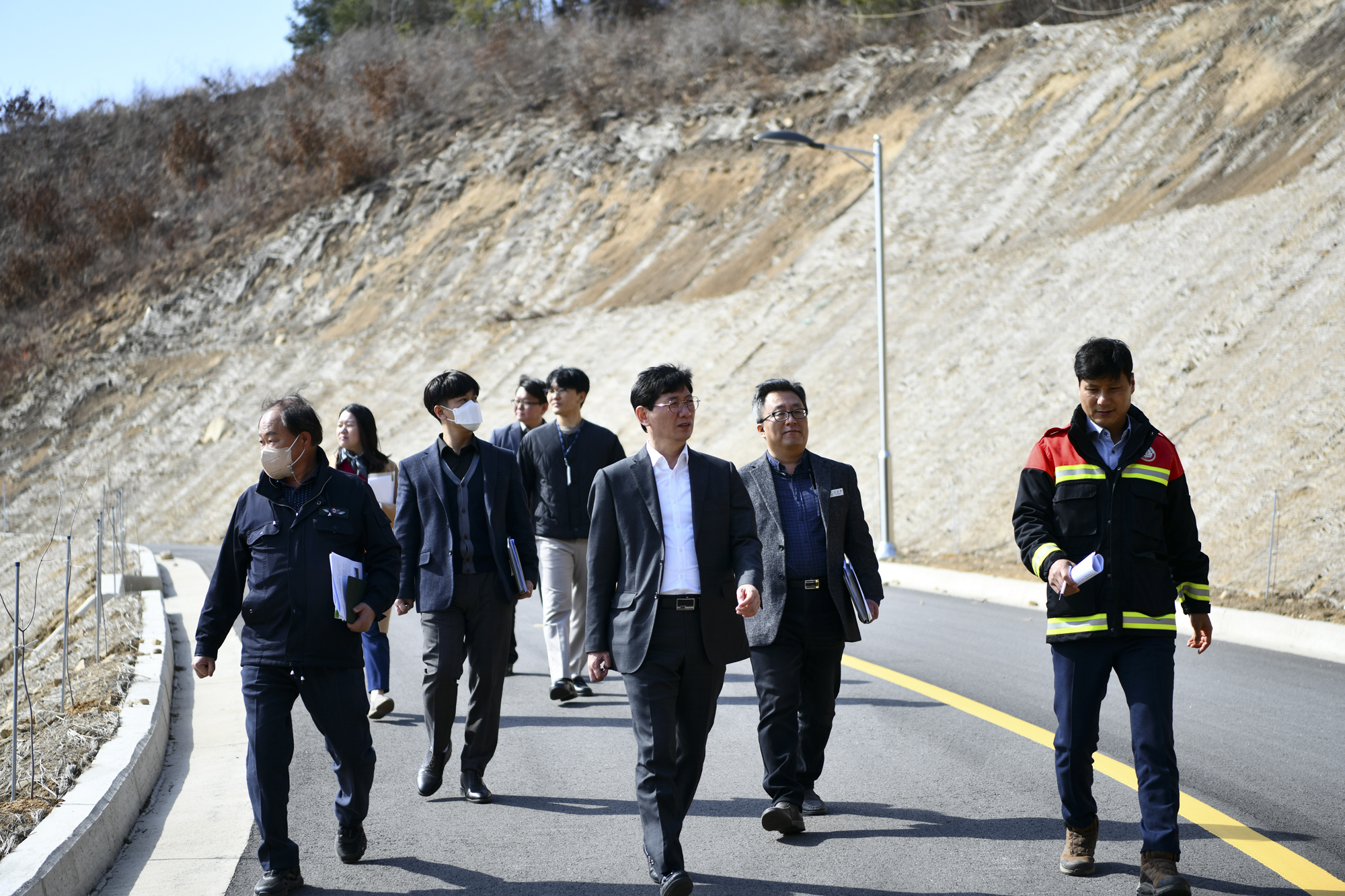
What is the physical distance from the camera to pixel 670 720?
4.63 m

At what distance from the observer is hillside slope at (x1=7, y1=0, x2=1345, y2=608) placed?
18.3 meters

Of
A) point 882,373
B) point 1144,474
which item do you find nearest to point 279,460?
point 1144,474

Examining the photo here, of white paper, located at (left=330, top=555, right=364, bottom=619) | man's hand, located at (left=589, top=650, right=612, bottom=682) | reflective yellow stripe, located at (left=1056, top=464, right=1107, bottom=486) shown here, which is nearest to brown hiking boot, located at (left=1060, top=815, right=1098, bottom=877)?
reflective yellow stripe, located at (left=1056, top=464, right=1107, bottom=486)

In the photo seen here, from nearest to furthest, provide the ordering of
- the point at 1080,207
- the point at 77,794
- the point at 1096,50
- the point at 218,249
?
the point at 77,794 < the point at 1080,207 < the point at 1096,50 < the point at 218,249

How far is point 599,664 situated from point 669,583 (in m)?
0.40

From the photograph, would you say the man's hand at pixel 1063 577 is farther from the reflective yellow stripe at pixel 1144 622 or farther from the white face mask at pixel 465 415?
the white face mask at pixel 465 415

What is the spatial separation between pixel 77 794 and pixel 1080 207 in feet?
81.9

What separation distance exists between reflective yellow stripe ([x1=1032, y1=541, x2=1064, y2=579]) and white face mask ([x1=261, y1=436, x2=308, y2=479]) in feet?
9.39

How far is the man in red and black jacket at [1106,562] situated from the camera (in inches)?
178

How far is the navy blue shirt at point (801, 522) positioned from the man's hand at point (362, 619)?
1.77m

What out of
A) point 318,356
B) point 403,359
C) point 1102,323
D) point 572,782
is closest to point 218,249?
point 318,356

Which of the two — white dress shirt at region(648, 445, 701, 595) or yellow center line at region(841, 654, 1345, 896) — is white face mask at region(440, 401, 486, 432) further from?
yellow center line at region(841, 654, 1345, 896)

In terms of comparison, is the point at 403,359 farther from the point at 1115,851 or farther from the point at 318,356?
the point at 1115,851

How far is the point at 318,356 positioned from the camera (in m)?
37.8
